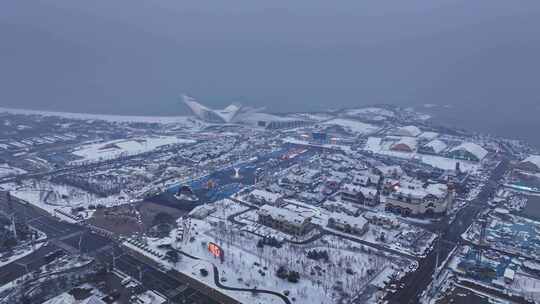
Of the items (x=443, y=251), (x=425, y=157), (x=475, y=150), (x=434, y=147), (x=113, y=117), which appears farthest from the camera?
(x=113, y=117)

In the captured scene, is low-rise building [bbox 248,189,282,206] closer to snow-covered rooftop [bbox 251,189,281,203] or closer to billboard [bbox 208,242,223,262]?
snow-covered rooftop [bbox 251,189,281,203]

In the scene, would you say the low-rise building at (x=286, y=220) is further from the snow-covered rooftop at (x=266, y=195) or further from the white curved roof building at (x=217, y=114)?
the white curved roof building at (x=217, y=114)

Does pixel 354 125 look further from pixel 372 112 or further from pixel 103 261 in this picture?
pixel 103 261

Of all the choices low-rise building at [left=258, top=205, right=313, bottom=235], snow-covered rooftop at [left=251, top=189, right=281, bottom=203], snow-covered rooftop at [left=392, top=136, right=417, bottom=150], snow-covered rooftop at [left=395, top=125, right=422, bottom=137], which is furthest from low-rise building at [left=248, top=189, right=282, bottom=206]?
snow-covered rooftop at [left=395, top=125, right=422, bottom=137]

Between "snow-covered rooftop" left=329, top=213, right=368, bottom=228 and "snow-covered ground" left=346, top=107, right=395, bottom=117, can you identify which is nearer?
"snow-covered rooftop" left=329, top=213, right=368, bottom=228

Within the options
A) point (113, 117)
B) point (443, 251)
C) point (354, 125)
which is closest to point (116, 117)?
point (113, 117)
